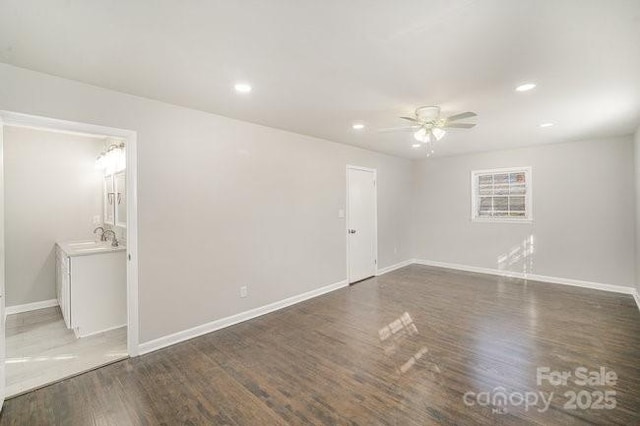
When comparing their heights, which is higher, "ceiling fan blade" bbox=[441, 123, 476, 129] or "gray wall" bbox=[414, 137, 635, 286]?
"ceiling fan blade" bbox=[441, 123, 476, 129]

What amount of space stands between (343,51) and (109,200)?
13.5 ft

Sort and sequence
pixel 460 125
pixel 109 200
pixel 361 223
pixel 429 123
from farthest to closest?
pixel 361 223 → pixel 109 200 → pixel 429 123 → pixel 460 125

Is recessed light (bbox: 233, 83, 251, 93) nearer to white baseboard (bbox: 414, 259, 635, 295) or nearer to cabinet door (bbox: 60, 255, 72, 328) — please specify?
cabinet door (bbox: 60, 255, 72, 328)

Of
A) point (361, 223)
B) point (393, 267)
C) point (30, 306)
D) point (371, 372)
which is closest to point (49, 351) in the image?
point (30, 306)

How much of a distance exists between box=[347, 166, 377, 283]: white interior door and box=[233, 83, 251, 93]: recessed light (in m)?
2.87

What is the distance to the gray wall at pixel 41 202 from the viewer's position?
4.07 metres

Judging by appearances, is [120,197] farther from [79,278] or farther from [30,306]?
[30,306]

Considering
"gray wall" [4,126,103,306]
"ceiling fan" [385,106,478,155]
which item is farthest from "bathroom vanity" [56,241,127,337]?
"ceiling fan" [385,106,478,155]

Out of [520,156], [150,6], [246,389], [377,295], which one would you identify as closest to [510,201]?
[520,156]

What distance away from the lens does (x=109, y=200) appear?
437 centimetres

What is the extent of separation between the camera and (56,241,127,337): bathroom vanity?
3.27 meters

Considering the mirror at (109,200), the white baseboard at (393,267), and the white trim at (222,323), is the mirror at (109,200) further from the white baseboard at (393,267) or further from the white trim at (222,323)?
the white baseboard at (393,267)

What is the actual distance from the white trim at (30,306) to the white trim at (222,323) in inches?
99.5

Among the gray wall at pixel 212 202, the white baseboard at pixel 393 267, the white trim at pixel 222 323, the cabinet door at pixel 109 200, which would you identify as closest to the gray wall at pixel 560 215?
the white baseboard at pixel 393 267
